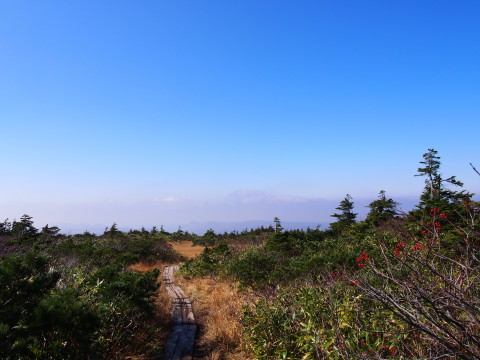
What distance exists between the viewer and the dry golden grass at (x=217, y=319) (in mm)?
6168

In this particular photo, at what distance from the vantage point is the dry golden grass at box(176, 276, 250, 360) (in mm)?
6168

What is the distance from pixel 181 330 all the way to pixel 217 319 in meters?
0.88

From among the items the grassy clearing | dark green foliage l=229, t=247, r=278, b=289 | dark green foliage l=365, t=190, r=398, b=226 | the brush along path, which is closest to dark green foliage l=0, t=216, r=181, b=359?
the grassy clearing

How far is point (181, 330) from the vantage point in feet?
24.3

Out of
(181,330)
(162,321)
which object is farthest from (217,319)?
(162,321)

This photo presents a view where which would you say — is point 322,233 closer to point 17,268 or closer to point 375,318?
point 375,318

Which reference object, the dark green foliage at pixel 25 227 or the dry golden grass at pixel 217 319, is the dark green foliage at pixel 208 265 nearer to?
the dry golden grass at pixel 217 319

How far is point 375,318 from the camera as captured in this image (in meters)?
4.30

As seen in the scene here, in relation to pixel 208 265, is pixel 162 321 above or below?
below

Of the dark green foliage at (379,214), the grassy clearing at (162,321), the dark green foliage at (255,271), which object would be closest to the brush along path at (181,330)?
the grassy clearing at (162,321)

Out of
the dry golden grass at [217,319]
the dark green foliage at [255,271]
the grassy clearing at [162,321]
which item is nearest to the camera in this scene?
the grassy clearing at [162,321]

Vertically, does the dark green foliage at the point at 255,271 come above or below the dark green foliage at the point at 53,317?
below

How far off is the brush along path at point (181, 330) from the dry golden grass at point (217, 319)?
181mm

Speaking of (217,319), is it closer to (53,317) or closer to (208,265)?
(53,317)
